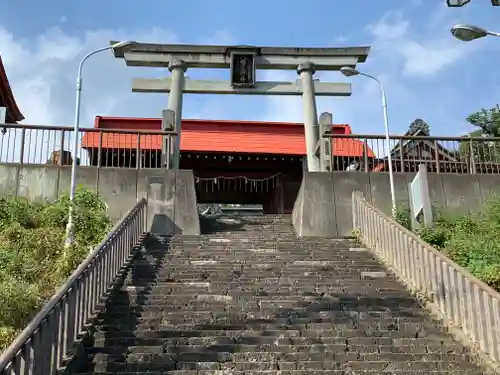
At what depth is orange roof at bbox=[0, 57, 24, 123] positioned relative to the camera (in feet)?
61.2

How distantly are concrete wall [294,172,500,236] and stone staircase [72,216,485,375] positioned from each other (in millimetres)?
2484

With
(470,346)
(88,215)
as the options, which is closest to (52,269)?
(88,215)

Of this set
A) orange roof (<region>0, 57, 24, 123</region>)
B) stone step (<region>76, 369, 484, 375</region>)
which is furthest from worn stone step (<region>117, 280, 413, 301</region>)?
orange roof (<region>0, 57, 24, 123</region>)

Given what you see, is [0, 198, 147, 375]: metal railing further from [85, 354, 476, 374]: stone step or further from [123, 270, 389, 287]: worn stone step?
[123, 270, 389, 287]: worn stone step

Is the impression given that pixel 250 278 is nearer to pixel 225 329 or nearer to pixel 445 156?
pixel 225 329

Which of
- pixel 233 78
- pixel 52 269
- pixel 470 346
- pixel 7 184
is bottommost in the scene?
pixel 470 346

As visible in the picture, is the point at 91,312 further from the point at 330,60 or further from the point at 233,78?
the point at 330,60

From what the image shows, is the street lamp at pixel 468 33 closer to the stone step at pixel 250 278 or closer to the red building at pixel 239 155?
the stone step at pixel 250 278

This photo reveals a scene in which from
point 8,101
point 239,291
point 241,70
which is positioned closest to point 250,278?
point 239,291

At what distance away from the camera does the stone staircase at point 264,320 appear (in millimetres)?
6594

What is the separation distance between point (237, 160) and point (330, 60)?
17.9 ft

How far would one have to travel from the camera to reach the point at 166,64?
17.3m

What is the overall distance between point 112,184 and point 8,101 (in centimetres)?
803

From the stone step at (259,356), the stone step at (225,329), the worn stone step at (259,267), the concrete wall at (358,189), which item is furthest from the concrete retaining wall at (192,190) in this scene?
the stone step at (259,356)
